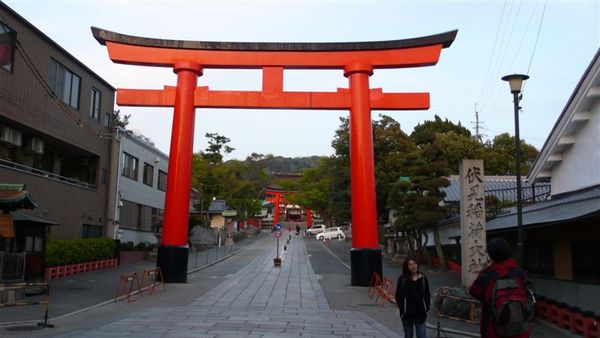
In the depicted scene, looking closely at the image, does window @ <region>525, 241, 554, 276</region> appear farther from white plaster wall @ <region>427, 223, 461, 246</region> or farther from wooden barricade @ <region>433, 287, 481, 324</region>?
white plaster wall @ <region>427, 223, 461, 246</region>

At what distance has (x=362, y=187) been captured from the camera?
19.9m

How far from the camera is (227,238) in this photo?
5044 cm

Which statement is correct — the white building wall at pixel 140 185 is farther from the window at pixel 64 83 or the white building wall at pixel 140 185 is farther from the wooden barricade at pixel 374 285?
the wooden barricade at pixel 374 285

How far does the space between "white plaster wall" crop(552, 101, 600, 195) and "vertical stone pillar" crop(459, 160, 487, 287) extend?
2.48m

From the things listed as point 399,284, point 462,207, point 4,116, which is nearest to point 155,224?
point 4,116

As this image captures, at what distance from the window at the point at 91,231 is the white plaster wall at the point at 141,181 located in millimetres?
3122

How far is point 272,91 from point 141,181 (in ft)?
57.6

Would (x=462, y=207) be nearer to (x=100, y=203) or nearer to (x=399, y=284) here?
(x=399, y=284)

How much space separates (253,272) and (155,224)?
48.4 ft

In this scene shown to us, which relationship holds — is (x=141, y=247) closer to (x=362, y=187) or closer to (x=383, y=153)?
(x=362, y=187)

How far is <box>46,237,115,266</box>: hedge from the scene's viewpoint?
2112 cm

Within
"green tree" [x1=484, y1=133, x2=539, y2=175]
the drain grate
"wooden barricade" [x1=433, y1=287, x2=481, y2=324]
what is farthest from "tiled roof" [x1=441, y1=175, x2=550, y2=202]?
the drain grate

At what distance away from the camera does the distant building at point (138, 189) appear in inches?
1227

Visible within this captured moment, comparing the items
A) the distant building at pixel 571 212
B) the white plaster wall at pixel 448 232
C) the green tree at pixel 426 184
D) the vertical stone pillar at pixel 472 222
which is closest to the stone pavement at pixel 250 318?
the vertical stone pillar at pixel 472 222
